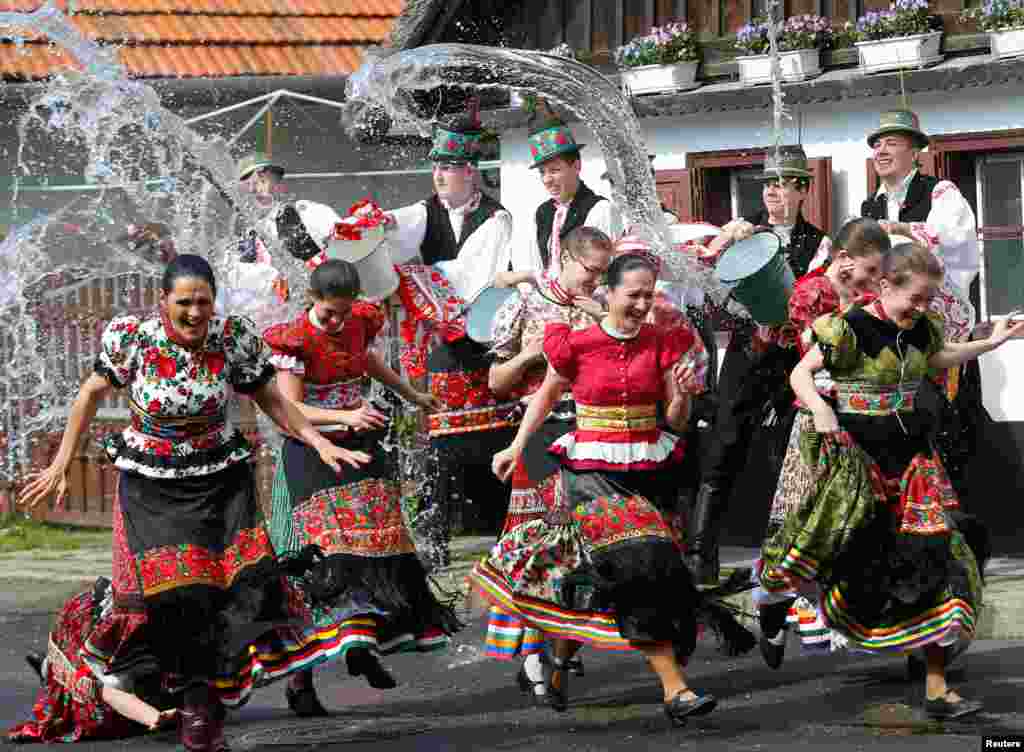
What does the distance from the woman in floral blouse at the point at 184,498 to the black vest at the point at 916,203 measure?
4002 millimetres

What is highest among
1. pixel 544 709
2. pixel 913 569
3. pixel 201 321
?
pixel 201 321

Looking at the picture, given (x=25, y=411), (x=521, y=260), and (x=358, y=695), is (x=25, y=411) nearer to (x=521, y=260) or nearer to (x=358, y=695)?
(x=521, y=260)

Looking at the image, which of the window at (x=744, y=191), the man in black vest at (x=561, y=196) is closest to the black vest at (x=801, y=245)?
the man in black vest at (x=561, y=196)

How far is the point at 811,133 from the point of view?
13.7m

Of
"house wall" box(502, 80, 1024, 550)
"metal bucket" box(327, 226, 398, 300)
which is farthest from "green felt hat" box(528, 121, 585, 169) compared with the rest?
"house wall" box(502, 80, 1024, 550)

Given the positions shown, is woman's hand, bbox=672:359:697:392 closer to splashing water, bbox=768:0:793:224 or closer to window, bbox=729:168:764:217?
splashing water, bbox=768:0:793:224

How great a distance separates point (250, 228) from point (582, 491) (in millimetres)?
4580

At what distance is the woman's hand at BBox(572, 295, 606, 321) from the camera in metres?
8.02

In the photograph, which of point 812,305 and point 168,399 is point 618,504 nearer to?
point 168,399

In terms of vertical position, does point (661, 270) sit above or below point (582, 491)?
above

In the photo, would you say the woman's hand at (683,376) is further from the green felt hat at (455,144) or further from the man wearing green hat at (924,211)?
the green felt hat at (455,144)

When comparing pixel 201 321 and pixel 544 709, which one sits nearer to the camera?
pixel 201 321

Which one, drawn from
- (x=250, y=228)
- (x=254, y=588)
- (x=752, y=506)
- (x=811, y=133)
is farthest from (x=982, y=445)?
(x=254, y=588)

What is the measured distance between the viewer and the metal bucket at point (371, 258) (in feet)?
31.4
